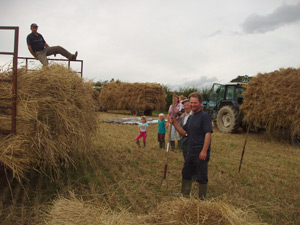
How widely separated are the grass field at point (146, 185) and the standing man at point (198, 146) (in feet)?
0.77

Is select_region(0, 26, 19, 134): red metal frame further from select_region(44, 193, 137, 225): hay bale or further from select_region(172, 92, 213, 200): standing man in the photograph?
select_region(172, 92, 213, 200): standing man

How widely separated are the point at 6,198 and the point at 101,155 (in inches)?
111

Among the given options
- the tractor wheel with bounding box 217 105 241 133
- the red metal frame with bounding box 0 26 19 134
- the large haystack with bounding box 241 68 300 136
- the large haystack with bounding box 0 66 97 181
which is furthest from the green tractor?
the red metal frame with bounding box 0 26 19 134

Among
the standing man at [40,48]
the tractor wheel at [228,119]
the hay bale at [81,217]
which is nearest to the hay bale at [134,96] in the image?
the tractor wheel at [228,119]

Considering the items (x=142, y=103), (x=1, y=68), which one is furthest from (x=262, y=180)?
(x=142, y=103)

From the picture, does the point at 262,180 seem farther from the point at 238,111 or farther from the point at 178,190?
the point at 238,111

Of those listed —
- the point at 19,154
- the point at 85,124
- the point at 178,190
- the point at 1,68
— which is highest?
the point at 1,68

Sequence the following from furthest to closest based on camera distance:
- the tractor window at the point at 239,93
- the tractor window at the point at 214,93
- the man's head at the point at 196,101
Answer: the tractor window at the point at 214,93, the tractor window at the point at 239,93, the man's head at the point at 196,101

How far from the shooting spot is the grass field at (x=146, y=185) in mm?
3143

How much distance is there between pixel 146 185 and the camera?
405 centimetres

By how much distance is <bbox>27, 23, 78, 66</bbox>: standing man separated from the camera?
5.10 m

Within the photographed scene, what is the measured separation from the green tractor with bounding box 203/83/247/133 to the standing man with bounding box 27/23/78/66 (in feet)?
25.5

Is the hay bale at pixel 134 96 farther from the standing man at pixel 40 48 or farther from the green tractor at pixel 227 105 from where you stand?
the standing man at pixel 40 48

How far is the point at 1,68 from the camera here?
10.9ft
